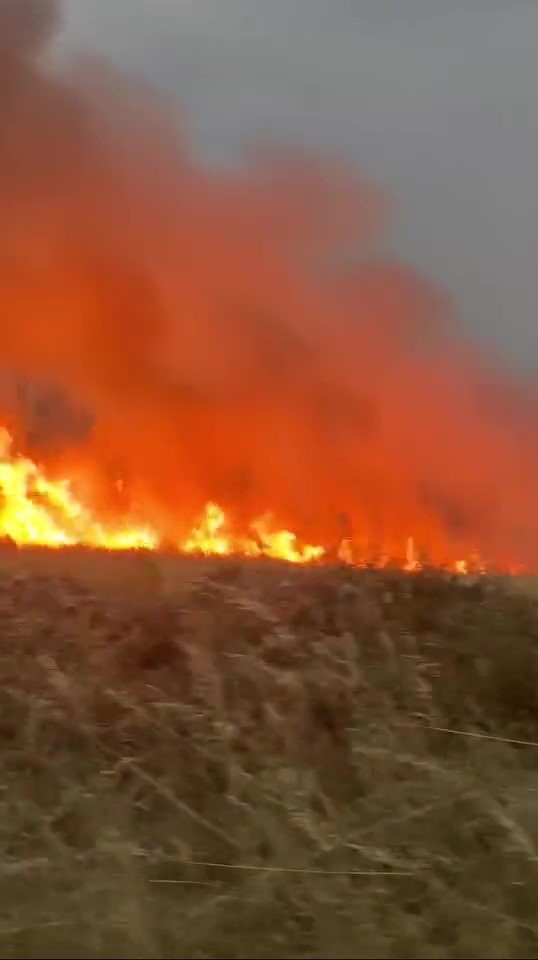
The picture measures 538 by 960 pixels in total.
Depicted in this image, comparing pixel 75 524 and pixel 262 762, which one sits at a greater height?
pixel 75 524

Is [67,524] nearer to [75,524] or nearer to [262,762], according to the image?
[75,524]

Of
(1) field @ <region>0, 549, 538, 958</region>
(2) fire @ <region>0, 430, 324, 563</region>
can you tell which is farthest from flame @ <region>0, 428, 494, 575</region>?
(1) field @ <region>0, 549, 538, 958</region>

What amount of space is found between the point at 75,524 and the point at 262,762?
286 inches

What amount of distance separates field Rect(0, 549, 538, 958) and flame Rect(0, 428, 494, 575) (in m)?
3.25

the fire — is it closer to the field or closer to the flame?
the flame

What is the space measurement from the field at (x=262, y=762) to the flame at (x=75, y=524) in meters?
3.25

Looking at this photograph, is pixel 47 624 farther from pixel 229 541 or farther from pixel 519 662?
pixel 229 541

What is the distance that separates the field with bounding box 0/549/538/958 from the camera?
5.34 m

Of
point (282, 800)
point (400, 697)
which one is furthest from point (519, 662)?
point (282, 800)

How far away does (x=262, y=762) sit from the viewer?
6902 millimetres

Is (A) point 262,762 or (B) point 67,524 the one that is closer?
(A) point 262,762

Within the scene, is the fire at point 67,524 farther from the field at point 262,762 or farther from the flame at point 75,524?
the field at point 262,762

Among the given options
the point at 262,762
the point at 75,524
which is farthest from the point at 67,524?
the point at 262,762

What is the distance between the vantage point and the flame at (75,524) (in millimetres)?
13086
